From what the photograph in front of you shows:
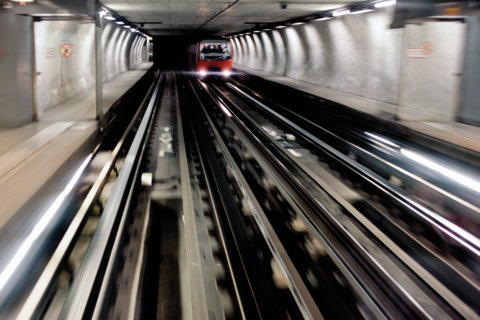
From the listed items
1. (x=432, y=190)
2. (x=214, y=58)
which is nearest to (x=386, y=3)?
(x=432, y=190)

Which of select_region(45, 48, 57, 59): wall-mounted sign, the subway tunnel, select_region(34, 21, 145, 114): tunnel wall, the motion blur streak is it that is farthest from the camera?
select_region(45, 48, 57, 59): wall-mounted sign

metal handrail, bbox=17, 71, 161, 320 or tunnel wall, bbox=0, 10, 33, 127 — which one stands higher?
tunnel wall, bbox=0, 10, 33, 127

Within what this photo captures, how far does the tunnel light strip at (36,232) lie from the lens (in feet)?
13.2

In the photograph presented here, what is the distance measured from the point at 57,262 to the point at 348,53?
1355 cm

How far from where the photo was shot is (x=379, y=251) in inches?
189

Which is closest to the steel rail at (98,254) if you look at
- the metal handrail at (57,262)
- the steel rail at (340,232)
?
the metal handrail at (57,262)

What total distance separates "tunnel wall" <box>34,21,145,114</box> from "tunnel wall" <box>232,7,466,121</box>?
7.73 meters

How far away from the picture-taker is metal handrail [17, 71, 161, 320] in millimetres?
3601

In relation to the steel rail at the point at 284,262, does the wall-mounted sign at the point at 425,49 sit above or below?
above

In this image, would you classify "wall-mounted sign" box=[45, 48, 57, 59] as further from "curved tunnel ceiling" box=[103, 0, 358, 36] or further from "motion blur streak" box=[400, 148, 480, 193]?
"motion blur streak" box=[400, 148, 480, 193]

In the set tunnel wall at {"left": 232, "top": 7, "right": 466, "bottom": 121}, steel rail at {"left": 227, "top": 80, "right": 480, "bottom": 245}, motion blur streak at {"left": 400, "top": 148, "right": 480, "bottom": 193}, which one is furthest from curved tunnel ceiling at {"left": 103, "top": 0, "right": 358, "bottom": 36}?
motion blur streak at {"left": 400, "top": 148, "right": 480, "bottom": 193}

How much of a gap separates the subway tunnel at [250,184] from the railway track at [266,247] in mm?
22

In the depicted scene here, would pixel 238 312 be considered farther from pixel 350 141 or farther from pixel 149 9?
pixel 149 9

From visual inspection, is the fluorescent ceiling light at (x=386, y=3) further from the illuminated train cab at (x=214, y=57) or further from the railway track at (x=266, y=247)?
the illuminated train cab at (x=214, y=57)
